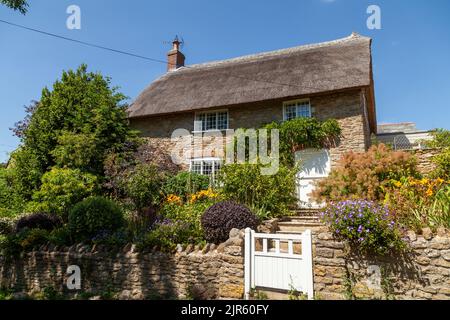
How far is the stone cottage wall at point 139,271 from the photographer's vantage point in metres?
5.39

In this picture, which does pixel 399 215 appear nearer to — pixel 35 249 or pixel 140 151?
Result: pixel 35 249

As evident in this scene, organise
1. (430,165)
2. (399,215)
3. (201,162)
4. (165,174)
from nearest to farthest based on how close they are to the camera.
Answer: (399,215) → (430,165) → (165,174) → (201,162)

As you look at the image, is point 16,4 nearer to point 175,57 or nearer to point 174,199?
point 174,199

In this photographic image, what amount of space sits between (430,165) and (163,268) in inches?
333

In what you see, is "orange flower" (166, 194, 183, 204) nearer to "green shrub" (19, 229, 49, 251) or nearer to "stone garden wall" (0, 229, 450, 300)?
"stone garden wall" (0, 229, 450, 300)

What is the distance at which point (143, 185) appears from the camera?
1033 cm

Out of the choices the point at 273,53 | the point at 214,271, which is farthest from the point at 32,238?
the point at 273,53

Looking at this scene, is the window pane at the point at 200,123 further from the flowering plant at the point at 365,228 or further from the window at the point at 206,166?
the flowering plant at the point at 365,228

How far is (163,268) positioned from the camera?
20.0ft

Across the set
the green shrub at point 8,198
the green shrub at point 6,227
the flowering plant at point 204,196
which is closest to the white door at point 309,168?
the flowering plant at point 204,196
